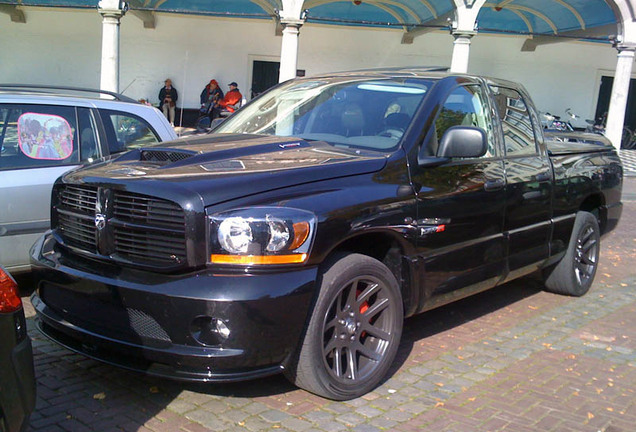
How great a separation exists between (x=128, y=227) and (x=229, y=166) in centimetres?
63

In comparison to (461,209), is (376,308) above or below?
below

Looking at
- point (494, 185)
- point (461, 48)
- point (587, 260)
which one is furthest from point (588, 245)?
point (461, 48)

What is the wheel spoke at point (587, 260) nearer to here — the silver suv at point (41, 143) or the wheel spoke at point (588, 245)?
the wheel spoke at point (588, 245)

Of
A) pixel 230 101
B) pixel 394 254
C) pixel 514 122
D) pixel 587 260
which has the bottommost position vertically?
pixel 587 260

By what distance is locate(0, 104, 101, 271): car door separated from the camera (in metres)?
4.83

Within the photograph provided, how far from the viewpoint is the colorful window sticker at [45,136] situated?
5012 millimetres

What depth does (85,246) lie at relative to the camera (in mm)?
3531

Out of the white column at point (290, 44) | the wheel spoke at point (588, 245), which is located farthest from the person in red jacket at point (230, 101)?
the wheel spoke at point (588, 245)

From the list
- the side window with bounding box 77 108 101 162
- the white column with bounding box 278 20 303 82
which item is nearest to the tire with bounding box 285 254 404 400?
the side window with bounding box 77 108 101 162

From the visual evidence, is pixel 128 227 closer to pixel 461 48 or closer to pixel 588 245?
pixel 588 245

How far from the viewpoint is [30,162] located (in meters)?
4.98

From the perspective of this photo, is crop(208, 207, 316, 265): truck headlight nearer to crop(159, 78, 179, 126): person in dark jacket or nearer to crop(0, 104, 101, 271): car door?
crop(0, 104, 101, 271): car door

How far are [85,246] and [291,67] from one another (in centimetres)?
1115

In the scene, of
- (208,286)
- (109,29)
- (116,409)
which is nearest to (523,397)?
(208,286)
